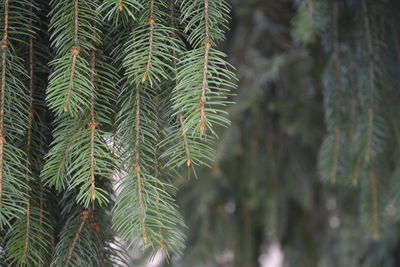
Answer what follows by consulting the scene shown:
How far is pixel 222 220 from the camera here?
6.30 ft

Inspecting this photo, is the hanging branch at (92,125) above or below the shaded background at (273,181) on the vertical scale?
above

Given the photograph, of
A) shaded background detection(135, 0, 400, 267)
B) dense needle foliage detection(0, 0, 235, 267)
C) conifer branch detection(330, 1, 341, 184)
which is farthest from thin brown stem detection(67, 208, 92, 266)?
shaded background detection(135, 0, 400, 267)

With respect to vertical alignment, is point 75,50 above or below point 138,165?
above

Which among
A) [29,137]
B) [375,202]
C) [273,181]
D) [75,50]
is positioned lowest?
[273,181]

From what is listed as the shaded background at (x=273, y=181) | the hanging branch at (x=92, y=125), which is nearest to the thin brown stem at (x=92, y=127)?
the hanging branch at (x=92, y=125)

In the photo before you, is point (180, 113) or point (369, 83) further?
point (369, 83)

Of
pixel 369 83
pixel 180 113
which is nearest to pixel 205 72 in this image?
pixel 180 113

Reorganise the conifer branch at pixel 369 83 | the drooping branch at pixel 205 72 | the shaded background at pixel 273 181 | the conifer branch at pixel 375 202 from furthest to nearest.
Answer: the shaded background at pixel 273 181 → the conifer branch at pixel 375 202 → the conifer branch at pixel 369 83 → the drooping branch at pixel 205 72

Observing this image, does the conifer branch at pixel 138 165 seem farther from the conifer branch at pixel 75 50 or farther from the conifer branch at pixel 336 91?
the conifer branch at pixel 336 91

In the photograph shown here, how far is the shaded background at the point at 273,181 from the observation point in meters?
1.79

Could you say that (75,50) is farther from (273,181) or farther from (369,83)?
(273,181)

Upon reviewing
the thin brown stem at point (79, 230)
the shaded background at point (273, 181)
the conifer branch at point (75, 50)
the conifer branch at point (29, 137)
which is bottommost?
the shaded background at point (273, 181)

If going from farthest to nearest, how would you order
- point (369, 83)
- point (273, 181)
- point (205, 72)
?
point (273, 181) < point (369, 83) < point (205, 72)

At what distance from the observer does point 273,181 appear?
1871 millimetres
